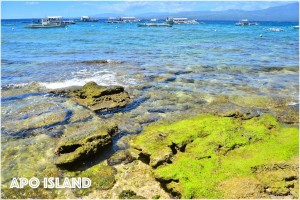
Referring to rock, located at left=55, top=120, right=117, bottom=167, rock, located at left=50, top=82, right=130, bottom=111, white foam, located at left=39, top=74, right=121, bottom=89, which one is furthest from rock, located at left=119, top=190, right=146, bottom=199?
white foam, located at left=39, top=74, right=121, bottom=89

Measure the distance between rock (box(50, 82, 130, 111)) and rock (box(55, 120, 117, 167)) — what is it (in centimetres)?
399

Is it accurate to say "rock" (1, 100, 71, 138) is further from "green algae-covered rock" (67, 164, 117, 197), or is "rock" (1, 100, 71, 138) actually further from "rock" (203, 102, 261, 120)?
"rock" (203, 102, 261, 120)

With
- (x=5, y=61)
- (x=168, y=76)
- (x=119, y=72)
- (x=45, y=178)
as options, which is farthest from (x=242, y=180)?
(x=5, y=61)

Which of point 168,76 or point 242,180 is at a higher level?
point 168,76

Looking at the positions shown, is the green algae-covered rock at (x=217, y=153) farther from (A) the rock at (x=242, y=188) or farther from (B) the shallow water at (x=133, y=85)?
(B) the shallow water at (x=133, y=85)

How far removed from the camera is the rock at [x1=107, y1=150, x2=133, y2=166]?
11.2 m

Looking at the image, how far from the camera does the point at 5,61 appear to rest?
3306cm

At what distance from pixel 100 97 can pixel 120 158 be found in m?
6.90

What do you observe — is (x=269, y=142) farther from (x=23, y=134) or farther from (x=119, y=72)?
(x=119, y=72)

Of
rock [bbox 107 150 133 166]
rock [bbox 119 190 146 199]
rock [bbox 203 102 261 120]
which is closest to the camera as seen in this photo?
rock [bbox 119 190 146 199]

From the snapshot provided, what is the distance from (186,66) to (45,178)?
21.0 m

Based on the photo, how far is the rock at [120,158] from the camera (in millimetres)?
11234

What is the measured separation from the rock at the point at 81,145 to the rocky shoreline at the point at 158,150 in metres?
0.04

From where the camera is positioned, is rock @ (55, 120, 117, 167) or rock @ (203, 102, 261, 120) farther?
rock @ (203, 102, 261, 120)
